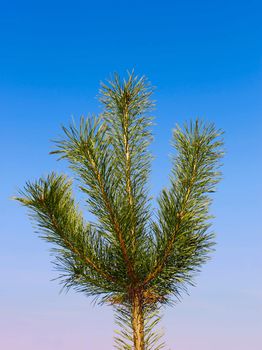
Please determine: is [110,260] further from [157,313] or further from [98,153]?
[98,153]

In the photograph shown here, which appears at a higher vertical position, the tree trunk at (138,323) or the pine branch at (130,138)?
the pine branch at (130,138)

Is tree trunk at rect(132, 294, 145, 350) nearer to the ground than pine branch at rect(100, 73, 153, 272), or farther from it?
nearer to the ground

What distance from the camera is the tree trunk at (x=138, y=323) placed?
634 centimetres

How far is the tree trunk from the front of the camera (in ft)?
20.8

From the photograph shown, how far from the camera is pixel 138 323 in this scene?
6426mm

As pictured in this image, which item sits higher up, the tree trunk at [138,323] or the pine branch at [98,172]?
the pine branch at [98,172]

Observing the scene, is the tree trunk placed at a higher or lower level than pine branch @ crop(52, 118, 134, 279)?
lower

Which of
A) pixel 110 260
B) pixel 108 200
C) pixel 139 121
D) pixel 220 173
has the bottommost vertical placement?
pixel 110 260

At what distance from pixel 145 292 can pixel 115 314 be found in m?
0.51

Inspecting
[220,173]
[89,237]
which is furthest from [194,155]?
[89,237]

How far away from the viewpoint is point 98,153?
6.15 metres

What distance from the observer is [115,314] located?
666 centimetres

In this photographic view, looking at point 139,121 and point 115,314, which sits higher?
point 139,121

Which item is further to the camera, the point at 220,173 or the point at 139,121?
the point at 139,121
